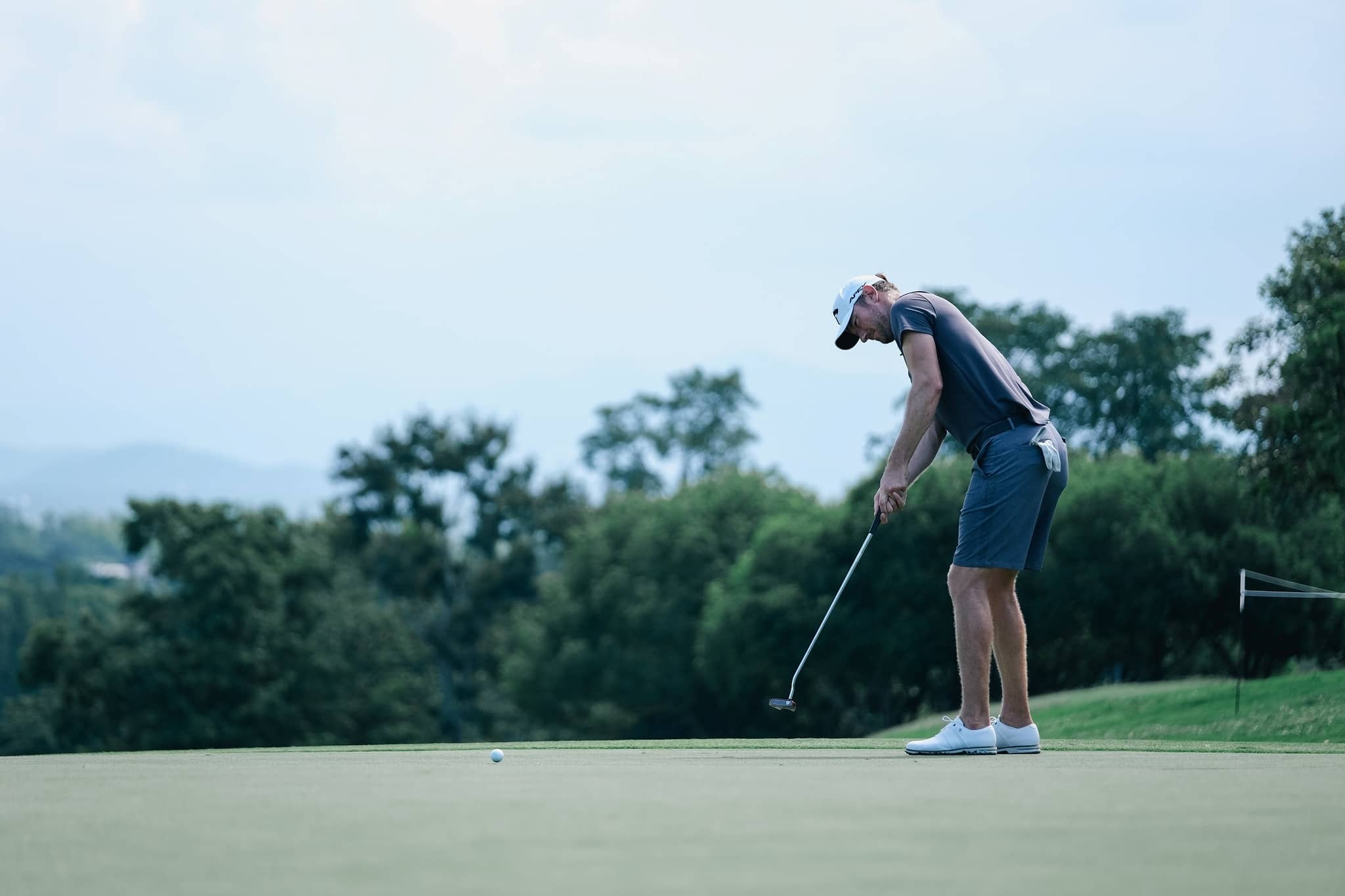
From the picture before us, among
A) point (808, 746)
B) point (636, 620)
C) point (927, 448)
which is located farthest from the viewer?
point (636, 620)

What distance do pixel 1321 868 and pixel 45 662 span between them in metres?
57.7

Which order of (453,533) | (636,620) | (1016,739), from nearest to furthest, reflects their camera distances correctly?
(1016,739), (636,620), (453,533)

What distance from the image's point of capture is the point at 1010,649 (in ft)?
28.5

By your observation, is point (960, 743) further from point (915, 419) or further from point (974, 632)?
point (915, 419)

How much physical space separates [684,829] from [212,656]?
53.9 meters

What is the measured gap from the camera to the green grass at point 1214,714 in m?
19.5

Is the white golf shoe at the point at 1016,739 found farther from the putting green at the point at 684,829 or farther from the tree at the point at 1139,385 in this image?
the tree at the point at 1139,385

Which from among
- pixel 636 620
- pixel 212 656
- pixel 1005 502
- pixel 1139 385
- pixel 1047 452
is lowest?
pixel 1005 502

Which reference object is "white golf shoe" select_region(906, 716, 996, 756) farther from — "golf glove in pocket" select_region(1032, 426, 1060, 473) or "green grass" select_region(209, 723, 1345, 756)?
"golf glove in pocket" select_region(1032, 426, 1060, 473)

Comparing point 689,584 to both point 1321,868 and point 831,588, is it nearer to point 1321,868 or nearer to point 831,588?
point 831,588

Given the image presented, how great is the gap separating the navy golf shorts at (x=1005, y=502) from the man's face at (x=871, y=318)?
75 cm

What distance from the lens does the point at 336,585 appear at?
6425cm

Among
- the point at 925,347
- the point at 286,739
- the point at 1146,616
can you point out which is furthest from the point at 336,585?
the point at 925,347

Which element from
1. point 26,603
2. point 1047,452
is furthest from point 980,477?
point 26,603
